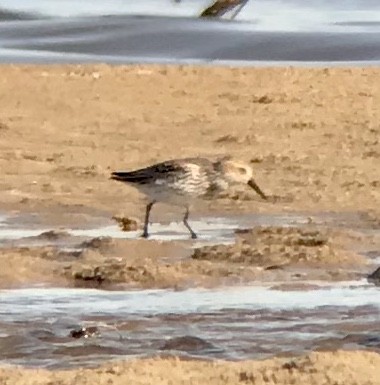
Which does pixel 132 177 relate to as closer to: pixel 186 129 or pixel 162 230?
pixel 162 230

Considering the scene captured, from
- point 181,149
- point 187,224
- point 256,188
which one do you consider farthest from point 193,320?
point 181,149

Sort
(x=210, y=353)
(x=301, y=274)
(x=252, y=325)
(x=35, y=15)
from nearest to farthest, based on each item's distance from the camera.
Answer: (x=210, y=353), (x=252, y=325), (x=301, y=274), (x=35, y=15)

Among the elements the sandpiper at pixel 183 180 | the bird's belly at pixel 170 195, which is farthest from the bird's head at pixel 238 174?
the bird's belly at pixel 170 195

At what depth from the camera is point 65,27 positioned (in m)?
18.3

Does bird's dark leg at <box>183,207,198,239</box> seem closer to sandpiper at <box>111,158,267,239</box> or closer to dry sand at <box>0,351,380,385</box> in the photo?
sandpiper at <box>111,158,267,239</box>

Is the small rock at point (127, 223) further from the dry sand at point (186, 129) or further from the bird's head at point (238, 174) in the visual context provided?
the bird's head at point (238, 174)

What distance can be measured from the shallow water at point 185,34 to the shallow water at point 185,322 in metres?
8.47

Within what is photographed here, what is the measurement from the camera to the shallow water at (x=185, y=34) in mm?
16125

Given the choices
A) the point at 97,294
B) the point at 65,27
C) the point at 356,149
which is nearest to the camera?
the point at 97,294

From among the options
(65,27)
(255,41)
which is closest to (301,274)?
(255,41)

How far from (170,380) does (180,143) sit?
643cm

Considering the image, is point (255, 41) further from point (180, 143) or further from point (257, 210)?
point (257, 210)

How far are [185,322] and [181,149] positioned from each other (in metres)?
4.87

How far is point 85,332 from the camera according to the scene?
21.2 feet
